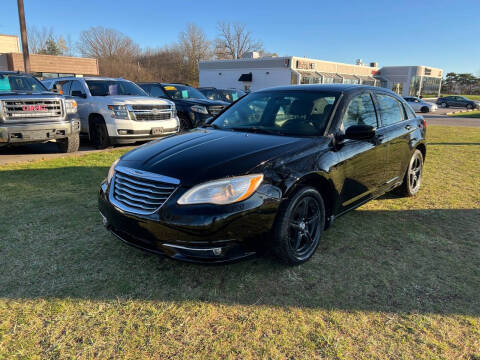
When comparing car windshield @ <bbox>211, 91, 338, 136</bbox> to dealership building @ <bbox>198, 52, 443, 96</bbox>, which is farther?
dealership building @ <bbox>198, 52, 443, 96</bbox>

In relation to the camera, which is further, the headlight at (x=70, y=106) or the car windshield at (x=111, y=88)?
the car windshield at (x=111, y=88)

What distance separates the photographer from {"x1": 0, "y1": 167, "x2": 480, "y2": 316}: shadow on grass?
2.70 meters

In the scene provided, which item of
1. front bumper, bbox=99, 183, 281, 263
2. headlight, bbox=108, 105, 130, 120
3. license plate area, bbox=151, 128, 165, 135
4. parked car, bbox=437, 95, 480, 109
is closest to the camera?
Result: front bumper, bbox=99, 183, 281, 263

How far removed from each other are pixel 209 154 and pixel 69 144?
6.34 m

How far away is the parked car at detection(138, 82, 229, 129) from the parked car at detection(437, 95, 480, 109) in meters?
36.6

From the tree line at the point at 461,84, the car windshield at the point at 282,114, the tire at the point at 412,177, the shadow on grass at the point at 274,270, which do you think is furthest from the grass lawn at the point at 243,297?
the tree line at the point at 461,84

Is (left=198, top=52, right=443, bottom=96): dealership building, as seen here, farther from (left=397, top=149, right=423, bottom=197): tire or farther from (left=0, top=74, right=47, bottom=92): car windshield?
(left=397, top=149, right=423, bottom=197): tire

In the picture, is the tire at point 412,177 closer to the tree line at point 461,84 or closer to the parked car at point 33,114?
the parked car at point 33,114

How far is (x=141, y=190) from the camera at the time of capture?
2795 millimetres

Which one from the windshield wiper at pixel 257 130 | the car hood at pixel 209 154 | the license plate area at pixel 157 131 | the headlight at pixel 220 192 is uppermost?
the windshield wiper at pixel 257 130

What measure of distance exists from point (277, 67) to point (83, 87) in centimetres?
3312

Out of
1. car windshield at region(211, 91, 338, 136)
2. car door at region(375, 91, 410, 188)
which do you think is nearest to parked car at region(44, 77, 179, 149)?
car windshield at region(211, 91, 338, 136)

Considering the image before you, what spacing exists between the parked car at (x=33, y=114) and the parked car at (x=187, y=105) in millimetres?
3540

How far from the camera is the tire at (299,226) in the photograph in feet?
9.27
